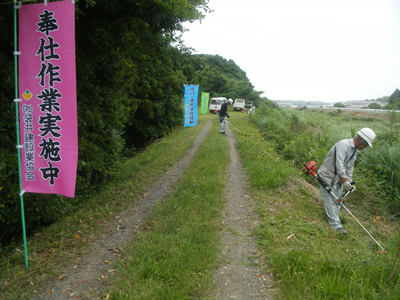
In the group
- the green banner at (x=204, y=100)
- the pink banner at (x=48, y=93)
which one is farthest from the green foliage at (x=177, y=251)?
the green banner at (x=204, y=100)

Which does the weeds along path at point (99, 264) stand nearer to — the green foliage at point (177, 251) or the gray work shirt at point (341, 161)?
the green foliage at point (177, 251)

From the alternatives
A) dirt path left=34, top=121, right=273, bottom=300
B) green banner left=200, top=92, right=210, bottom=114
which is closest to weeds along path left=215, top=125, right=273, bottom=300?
dirt path left=34, top=121, right=273, bottom=300

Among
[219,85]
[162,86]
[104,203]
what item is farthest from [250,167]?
[219,85]

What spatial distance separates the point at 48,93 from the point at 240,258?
3551 millimetres

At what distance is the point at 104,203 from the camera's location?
617 cm

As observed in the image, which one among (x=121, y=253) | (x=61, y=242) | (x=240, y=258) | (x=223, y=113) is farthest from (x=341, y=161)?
(x=223, y=113)

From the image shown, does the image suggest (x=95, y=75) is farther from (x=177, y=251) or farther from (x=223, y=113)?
(x=223, y=113)

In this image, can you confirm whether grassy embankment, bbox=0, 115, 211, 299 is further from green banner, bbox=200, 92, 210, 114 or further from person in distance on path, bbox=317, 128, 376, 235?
green banner, bbox=200, 92, 210, 114

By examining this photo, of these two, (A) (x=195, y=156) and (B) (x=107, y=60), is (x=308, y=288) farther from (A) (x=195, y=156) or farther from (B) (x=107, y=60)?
(A) (x=195, y=156)

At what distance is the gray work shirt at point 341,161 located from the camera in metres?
5.17

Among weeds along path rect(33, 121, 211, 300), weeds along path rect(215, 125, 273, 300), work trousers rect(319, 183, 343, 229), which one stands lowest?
weeds along path rect(33, 121, 211, 300)

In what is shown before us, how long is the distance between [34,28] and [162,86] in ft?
54.8

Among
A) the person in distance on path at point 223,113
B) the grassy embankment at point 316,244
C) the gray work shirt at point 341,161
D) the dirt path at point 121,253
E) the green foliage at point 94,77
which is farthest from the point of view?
the person in distance on path at point 223,113

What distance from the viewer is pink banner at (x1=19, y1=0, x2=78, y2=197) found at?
348 centimetres
